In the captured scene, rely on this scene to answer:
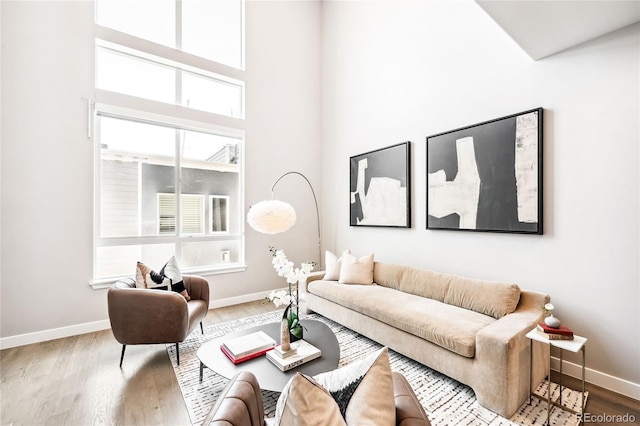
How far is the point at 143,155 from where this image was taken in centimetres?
363

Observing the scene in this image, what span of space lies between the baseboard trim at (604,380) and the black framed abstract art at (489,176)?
113 centimetres

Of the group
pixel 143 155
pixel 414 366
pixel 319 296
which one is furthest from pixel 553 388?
pixel 143 155

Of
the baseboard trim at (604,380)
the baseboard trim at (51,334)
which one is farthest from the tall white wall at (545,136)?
the baseboard trim at (51,334)

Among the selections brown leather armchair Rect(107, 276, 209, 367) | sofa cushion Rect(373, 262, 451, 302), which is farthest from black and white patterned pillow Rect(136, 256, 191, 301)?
sofa cushion Rect(373, 262, 451, 302)

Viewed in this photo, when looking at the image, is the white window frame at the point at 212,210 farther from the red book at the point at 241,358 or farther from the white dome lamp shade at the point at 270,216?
the red book at the point at 241,358

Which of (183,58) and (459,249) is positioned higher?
(183,58)

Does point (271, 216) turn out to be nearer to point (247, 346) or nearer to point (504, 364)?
point (247, 346)

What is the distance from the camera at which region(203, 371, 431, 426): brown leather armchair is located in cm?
86

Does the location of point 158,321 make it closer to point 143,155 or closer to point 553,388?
point 143,155

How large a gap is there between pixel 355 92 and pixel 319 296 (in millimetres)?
3132

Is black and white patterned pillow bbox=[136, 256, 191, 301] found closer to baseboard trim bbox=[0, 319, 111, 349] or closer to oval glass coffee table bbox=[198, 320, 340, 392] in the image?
oval glass coffee table bbox=[198, 320, 340, 392]

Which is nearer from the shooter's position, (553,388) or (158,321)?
(553,388)

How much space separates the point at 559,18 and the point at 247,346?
3196 millimetres

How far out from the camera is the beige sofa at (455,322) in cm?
183
